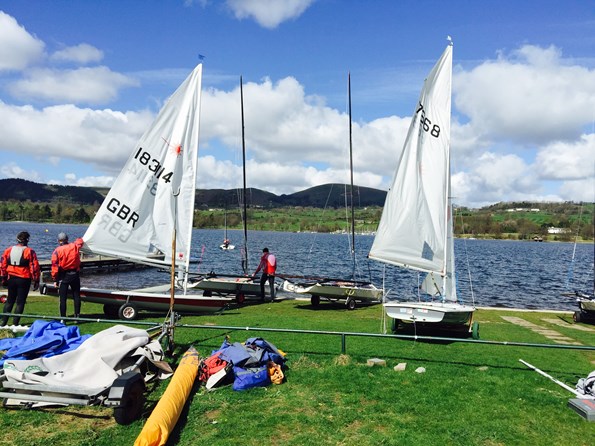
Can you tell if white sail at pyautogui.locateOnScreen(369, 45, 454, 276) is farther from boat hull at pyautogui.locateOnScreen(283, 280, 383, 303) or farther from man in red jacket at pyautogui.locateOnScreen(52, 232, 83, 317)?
man in red jacket at pyautogui.locateOnScreen(52, 232, 83, 317)

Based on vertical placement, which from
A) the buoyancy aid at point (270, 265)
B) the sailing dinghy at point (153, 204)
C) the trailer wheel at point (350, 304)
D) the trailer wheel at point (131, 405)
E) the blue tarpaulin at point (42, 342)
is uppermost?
the sailing dinghy at point (153, 204)

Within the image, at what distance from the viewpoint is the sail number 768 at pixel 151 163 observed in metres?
14.0

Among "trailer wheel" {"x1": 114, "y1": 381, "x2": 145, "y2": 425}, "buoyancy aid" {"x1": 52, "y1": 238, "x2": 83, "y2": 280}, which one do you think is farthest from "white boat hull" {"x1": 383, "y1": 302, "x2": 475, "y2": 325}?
"buoyancy aid" {"x1": 52, "y1": 238, "x2": 83, "y2": 280}

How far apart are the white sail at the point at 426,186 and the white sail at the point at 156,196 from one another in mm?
6540

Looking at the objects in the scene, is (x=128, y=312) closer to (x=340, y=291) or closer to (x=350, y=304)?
(x=340, y=291)

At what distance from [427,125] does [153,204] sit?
29.2ft

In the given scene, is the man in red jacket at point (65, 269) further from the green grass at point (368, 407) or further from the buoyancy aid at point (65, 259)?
the green grass at point (368, 407)

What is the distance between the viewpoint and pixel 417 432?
613 cm

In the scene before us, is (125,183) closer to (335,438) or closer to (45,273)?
(335,438)

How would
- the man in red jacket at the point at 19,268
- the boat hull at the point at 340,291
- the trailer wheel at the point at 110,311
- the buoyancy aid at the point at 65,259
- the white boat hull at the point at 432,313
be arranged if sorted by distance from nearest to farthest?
the man in red jacket at the point at 19,268 → the white boat hull at the point at 432,313 → the buoyancy aid at the point at 65,259 → the trailer wheel at the point at 110,311 → the boat hull at the point at 340,291

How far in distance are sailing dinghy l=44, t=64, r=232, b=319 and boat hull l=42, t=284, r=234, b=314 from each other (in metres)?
0.03

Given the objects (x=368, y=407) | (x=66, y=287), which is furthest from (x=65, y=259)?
(x=368, y=407)

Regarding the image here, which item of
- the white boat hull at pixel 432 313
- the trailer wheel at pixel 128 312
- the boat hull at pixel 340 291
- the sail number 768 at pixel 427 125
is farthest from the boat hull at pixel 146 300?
the sail number 768 at pixel 427 125

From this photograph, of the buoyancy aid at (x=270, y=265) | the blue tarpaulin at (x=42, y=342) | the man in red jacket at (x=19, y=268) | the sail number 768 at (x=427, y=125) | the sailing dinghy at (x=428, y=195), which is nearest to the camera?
the blue tarpaulin at (x=42, y=342)
